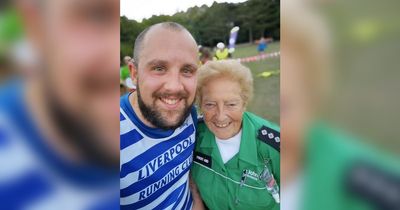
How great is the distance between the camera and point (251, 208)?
6.56 ft

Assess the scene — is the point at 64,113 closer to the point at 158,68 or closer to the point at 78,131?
the point at 78,131

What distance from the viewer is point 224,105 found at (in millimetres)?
1996

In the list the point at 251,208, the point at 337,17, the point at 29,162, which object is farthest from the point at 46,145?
the point at 337,17

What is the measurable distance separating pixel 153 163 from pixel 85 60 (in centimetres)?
59

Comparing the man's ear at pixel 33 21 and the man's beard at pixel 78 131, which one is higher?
the man's ear at pixel 33 21

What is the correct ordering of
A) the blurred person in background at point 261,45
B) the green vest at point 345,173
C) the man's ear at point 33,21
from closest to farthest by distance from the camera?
the man's ear at point 33,21, the green vest at point 345,173, the blurred person in background at point 261,45

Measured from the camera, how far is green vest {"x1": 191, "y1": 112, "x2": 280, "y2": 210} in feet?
6.52

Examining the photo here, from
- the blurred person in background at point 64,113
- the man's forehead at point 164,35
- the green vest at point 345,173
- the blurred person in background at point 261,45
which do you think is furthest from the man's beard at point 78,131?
the green vest at point 345,173

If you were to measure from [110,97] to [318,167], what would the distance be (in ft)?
3.46

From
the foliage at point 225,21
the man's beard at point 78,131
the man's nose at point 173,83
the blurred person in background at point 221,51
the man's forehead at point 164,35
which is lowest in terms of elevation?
the man's beard at point 78,131

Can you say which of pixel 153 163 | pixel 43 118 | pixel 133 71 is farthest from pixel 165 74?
pixel 43 118

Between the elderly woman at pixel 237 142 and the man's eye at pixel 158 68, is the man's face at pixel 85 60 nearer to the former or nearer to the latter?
the man's eye at pixel 158 68

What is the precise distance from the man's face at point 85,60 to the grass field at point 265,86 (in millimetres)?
625

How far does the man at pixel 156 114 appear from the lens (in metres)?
1.93
